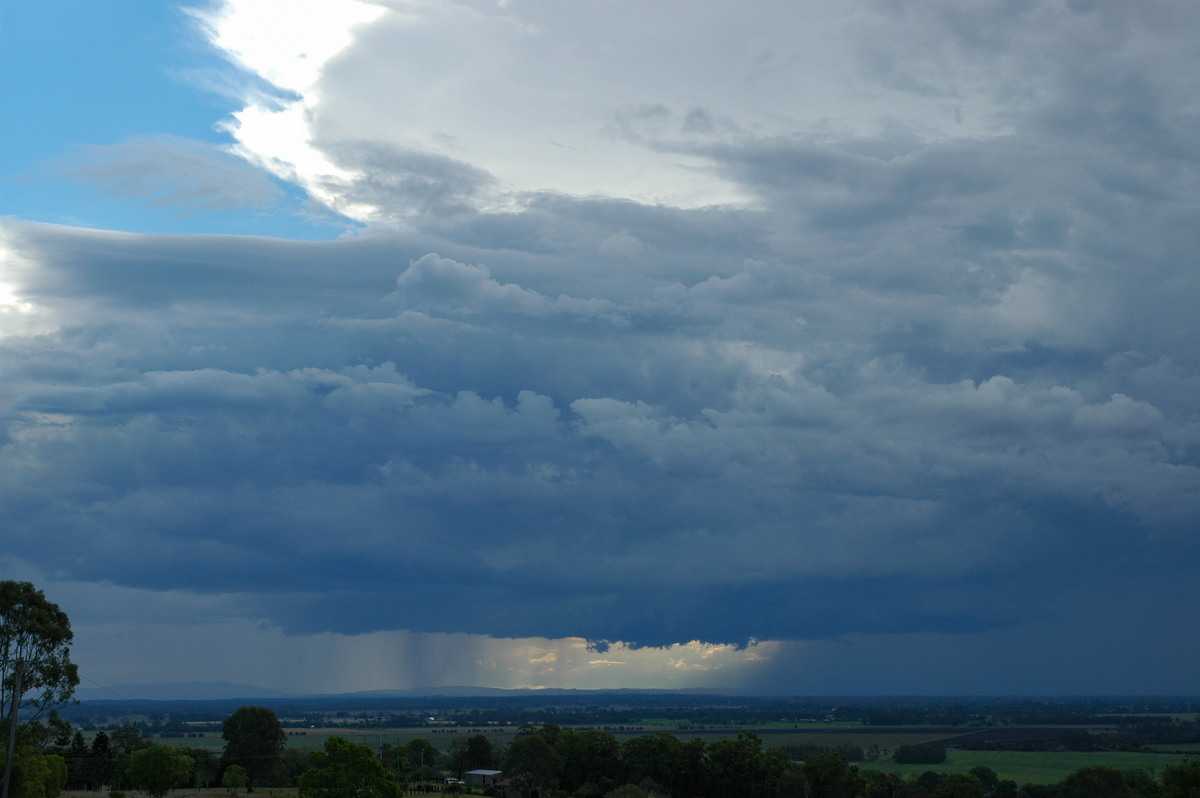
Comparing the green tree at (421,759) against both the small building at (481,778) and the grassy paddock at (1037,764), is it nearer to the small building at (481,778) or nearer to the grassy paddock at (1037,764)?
the small building at (481,778)

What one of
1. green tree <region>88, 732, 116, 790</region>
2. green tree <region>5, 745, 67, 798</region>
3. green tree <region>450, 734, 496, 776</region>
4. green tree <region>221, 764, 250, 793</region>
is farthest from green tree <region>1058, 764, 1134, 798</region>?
green tree <region>88, 732, 116, 790</region>

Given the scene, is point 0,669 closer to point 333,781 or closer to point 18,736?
point 18,736

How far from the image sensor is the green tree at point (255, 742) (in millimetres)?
120250

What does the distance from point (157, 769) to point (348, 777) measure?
37648 millimetres

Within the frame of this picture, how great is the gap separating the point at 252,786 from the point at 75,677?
44592 millimetres

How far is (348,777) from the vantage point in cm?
7125

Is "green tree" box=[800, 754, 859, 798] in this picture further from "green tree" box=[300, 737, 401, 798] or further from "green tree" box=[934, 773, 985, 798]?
"green tree" box=[300, 737, 401, 798]

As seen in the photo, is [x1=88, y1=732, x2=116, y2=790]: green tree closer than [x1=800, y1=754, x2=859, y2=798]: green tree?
No

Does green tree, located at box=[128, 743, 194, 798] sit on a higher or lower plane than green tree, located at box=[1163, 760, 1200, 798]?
lower

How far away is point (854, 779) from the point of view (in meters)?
101

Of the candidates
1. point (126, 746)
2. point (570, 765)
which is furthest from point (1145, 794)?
point (126, 746)

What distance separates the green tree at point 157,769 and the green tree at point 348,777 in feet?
105

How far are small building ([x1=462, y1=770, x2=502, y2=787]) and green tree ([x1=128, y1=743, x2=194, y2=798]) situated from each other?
33.3m

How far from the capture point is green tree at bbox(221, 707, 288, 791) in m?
120
